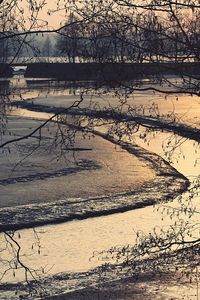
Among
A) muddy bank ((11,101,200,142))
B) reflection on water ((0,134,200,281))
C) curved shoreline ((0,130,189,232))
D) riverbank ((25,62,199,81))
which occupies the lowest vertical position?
reflection on water ((0,134,200,281))

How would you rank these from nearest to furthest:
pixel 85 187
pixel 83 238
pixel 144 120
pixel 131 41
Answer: pixel 131 41
pixel 144 120
pixel 83 238
pixel 85 187

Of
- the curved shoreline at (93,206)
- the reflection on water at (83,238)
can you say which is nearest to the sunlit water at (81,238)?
the reflection on water at (83,238)

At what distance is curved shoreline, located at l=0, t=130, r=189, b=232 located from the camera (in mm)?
10043

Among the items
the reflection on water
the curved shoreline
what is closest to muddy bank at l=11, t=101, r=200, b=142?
the reflection on water

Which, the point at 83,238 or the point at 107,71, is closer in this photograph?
the point at 107,71

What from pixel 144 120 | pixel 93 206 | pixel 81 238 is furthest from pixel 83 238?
pixel 144 120

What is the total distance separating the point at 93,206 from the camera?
36.1 feet

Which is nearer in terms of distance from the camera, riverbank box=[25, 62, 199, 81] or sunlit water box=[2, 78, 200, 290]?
riverbank box=[25, 62, 199, 81]

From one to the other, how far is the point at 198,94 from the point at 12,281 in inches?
137

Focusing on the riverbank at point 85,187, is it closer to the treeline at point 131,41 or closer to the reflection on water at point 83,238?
the reflection on water at point 83,238

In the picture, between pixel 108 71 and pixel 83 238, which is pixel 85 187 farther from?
pixel 108 71

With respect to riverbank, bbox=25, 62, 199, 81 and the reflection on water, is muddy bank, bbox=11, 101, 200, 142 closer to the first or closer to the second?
riverbank, bbox=25, 62, 199, 81

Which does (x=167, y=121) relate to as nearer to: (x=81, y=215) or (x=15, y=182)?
(x=81, y=215)

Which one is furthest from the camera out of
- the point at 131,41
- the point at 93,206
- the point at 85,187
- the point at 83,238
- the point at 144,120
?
the point at 85,187
